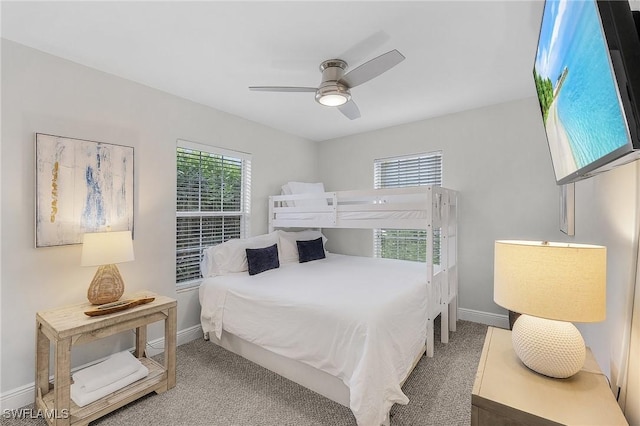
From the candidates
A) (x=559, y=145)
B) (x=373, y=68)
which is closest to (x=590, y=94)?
(x=559, y=145)

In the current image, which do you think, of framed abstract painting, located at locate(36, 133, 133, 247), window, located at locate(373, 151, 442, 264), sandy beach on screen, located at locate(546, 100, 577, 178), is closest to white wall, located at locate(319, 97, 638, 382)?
window, located at locate(373, 151, 442, 264)

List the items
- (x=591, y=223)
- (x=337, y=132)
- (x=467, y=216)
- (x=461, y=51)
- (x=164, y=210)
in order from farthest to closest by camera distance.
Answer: (x=337, y=132)
(x=467, y=216)
(x=164, y=210)
(x=461, y=51)
(x=591, y=223)

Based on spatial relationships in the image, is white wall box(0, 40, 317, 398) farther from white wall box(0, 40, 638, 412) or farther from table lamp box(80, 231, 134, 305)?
table lamp box(80, 231, 134, 305)

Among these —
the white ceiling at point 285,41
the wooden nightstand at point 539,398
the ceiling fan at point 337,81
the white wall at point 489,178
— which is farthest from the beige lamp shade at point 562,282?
the white wall at point 489,178

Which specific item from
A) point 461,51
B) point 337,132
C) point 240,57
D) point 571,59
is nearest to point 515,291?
point 571,59

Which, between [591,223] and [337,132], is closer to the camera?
[591,223]

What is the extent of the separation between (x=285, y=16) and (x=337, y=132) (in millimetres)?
2530

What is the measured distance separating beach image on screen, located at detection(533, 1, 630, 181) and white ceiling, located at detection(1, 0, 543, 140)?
80 cm

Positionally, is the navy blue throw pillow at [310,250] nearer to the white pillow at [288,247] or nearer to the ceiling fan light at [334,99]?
the white pillow at [288,247]

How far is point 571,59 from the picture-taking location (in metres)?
0.88

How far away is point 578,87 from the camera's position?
0.85 m

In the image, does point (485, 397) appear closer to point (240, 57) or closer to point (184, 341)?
point (240, 57)

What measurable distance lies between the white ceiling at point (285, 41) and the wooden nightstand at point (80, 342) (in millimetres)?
1912

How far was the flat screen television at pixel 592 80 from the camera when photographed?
2.01 feet
